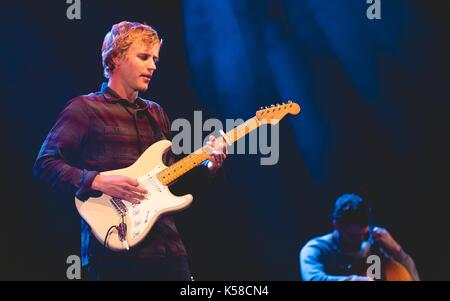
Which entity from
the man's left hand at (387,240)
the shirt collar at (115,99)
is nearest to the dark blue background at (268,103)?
the man's left hand at (387,240)

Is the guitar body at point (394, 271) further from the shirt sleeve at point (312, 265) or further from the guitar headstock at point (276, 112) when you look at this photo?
the guitar headstock at point (276, 112)

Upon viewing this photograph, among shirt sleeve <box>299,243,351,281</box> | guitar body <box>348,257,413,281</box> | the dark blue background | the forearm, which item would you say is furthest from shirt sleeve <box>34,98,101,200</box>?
the forearm

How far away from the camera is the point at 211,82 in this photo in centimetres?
404

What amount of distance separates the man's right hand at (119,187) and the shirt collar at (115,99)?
47 centimetres

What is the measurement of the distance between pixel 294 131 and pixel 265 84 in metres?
0.38

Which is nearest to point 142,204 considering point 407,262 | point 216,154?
point 216,154

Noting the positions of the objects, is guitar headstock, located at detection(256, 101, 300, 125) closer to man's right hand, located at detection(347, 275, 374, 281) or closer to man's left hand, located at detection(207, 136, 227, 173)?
man's left hand, located at detection(207, 136, 227, 173)

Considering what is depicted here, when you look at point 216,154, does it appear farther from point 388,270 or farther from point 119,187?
point 388,270

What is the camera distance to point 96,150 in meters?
3.38

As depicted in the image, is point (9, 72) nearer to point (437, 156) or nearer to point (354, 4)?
point (354, 4)

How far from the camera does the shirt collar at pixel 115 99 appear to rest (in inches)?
137

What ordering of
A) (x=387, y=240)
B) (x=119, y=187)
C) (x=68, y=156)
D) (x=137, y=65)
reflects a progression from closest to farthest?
(x=119, y=187)
(x=68, y=156)
(x=137, y=65)
(x=387, y=240)

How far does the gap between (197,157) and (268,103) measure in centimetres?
75

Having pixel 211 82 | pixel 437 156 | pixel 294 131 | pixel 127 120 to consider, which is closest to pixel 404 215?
pixel 437 156
